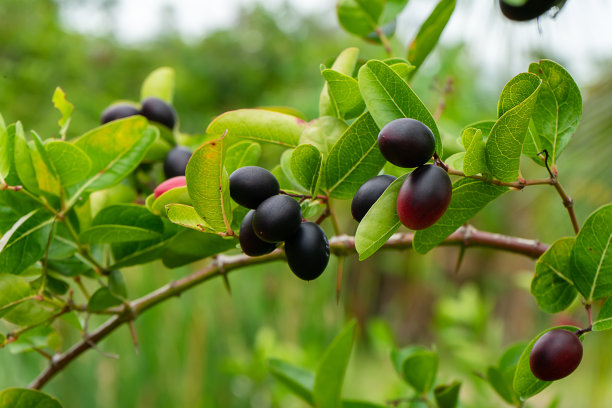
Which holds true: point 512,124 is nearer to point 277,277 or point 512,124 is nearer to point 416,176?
point 416,176

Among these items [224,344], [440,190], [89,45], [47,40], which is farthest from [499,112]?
[89,45]

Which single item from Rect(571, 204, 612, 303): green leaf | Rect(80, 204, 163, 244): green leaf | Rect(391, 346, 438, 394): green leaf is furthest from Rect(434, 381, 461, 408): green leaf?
Rect(80, 204, 163, 244): green leaf

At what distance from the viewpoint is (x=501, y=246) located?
406 millimetres

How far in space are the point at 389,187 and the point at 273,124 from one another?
0.11 meters

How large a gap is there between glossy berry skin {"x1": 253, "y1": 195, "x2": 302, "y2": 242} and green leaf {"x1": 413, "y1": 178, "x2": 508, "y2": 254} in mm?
80

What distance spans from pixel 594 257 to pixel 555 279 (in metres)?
0.04

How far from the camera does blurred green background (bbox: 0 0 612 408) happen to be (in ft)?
3.73

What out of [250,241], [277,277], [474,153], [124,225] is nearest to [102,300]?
[124,225]

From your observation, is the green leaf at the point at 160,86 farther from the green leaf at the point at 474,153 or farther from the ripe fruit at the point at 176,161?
the green leaf at the point at 474,153

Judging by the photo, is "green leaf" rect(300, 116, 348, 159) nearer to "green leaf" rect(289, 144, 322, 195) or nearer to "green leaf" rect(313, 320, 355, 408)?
"green leaf" rect(289, 144, 322, 195)

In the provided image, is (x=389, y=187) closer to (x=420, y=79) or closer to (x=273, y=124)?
(x=273, y=124)

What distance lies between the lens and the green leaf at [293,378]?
19.7 inches

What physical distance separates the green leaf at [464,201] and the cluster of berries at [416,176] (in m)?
0.05

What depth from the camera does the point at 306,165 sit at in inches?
12.4
